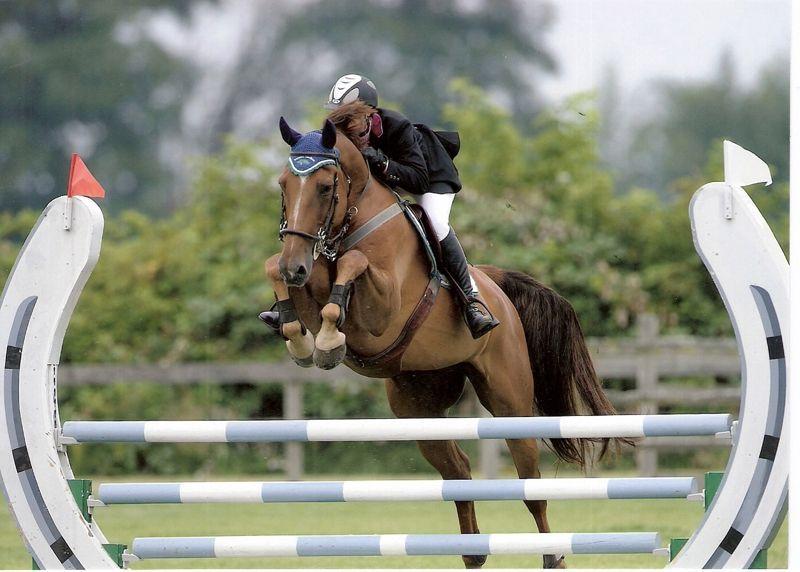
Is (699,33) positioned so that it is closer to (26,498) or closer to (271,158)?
(271,158)

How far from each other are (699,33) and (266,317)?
7387 mm

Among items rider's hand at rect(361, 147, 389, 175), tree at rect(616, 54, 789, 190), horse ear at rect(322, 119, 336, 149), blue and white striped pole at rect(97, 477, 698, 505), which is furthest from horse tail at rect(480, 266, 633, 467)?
tree at rect(616, 54, 789, 190)

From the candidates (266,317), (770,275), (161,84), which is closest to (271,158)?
(161,84)

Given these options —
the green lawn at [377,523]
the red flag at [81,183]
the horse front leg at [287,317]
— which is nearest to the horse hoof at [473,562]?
the green lawn at [377,523]

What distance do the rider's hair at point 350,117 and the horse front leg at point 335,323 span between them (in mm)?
521

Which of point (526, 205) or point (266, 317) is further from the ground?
point (526, 205)

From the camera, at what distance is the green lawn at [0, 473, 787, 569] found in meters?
5.13

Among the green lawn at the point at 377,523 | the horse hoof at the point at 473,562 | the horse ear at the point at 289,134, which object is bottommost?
the green lawn at the point at 377,523

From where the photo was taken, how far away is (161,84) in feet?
35.5

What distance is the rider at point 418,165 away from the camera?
3881 mm

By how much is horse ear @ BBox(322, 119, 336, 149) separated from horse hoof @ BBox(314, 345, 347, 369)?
654 millimetres

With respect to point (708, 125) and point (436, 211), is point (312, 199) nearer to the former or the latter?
point (436, 211)

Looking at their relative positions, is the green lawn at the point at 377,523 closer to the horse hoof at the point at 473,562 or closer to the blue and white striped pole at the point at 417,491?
the horse hoof at the point at 473,562

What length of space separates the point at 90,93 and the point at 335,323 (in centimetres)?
820
